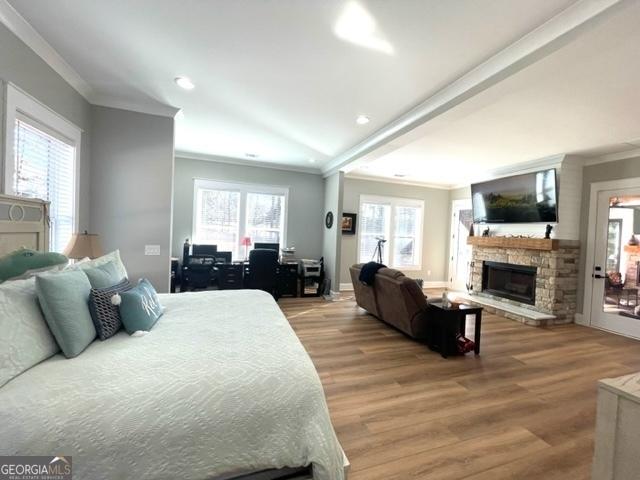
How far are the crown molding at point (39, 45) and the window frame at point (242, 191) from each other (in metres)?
2.67

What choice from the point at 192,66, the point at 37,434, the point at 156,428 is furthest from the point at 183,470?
the point at 192,66

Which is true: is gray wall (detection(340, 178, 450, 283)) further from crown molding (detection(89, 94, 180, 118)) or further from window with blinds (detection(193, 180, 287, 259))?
crown molding (detection(89, 94, 180, 118))

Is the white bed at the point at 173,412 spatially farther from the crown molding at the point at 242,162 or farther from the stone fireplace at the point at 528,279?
the crown molding at the point at 242,162

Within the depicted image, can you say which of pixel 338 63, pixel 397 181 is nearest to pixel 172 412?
pixel 338 63

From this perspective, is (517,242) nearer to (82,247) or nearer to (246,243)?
(246,243)

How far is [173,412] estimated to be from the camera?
3.45 feet

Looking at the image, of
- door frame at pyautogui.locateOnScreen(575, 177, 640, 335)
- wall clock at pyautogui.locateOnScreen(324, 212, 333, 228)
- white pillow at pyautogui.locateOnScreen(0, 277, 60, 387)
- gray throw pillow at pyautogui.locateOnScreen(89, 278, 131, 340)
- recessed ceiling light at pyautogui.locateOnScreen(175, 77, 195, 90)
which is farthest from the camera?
wall clock at pyautogui.locateOnScreen(324, 212, 333, 228)

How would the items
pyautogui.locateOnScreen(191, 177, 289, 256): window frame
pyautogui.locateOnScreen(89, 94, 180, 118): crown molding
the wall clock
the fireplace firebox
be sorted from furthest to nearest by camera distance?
the wall clock < pyautogui.locateOnScreen(191, 177, 289, 256): window frame < the fireplace firebox < pyautogui.locateOnScreen(89, 94, 180, 118): crown molding

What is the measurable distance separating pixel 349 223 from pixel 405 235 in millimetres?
1645

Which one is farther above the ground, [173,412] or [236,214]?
[236,214]

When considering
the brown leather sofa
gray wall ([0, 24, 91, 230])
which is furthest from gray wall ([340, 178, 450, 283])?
gray wall ([0, 24, 91, 230])

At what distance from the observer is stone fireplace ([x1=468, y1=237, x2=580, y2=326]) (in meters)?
4.54

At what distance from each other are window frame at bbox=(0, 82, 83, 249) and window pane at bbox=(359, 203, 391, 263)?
209 inches

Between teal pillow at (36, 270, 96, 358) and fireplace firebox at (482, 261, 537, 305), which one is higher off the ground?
teal pillow at (36, 270, 96, 358)
